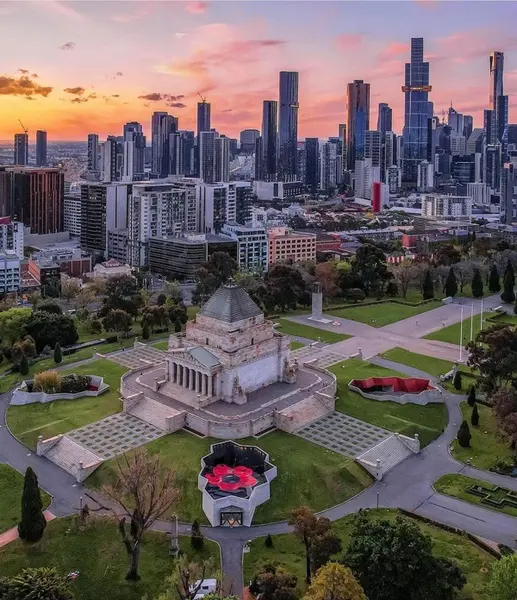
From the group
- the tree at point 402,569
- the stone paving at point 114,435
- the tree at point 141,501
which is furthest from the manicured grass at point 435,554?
the stone paving at point 114,435

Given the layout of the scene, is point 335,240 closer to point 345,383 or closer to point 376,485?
point 345,383

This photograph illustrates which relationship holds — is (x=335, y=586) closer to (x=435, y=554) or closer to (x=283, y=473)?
(x=435, y=554)

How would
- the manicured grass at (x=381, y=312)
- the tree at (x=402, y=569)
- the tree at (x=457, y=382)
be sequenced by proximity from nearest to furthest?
the tree at (x=402, y=569) < the tree at (x=457, y=382) < the manicured grass at (x=381, y=312)

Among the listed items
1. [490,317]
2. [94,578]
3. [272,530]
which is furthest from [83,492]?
[490,317]

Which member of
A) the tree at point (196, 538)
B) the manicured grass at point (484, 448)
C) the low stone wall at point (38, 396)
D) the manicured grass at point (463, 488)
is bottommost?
the tree at point (196, 538)

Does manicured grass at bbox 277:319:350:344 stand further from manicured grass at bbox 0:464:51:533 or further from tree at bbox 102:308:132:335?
manicured grass at bbox 0:464:51:533

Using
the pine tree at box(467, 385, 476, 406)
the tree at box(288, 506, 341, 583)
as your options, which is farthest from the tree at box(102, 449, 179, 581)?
the pine tree at box(467, 385, 476, 406)

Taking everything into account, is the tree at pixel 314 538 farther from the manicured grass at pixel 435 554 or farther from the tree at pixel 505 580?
the tree at pixel 505 580
